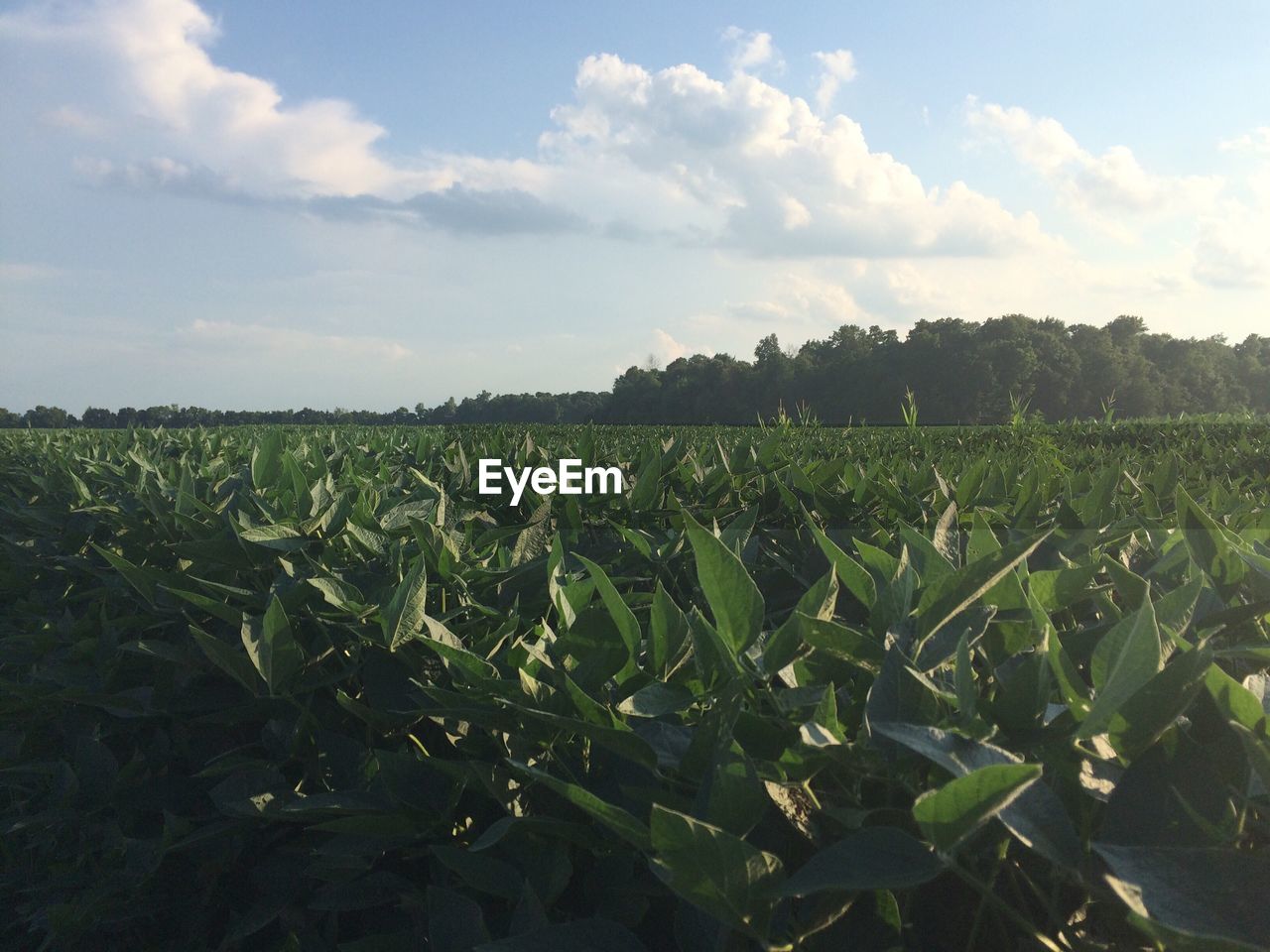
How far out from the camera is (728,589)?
114 centimetres

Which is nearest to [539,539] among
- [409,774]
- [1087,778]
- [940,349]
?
[409,774]

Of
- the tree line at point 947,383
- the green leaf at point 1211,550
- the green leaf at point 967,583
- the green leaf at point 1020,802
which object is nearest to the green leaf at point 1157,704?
the green leaf at point 1020,802

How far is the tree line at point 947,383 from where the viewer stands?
7919 centimetres

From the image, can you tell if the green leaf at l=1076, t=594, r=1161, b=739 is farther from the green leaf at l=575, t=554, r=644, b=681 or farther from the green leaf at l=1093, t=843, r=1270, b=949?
the green leaf at l=575, t=554, r=644, b=681

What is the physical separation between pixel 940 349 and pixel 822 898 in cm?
8874

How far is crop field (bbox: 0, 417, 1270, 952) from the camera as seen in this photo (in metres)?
0.83

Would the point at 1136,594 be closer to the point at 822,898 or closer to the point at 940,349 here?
the point at 822,898

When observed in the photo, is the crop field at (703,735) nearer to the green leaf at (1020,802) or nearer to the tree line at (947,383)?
the green leaf at (1020,802)

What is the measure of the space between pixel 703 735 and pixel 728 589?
21 cm

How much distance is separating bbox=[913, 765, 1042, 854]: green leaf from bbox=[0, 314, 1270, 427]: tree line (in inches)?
2851

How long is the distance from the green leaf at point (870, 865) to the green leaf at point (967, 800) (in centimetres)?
4

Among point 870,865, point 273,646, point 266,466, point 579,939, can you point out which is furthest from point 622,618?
point 266,466

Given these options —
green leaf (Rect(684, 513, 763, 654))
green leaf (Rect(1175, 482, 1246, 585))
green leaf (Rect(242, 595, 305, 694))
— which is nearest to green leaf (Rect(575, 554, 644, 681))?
green leaf (Rect(684, 513, 763, 654))

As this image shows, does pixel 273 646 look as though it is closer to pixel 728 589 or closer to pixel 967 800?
pixel 728 589
